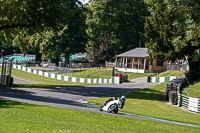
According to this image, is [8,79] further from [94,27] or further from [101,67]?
[94,27]

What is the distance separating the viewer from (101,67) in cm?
6106

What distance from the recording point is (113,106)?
16031 mm

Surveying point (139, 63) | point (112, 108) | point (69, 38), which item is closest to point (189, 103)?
point (112, 108)

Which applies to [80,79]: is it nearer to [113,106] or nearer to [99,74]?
[99,74]

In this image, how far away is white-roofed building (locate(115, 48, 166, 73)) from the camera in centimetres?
5381

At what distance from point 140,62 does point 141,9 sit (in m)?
20.4

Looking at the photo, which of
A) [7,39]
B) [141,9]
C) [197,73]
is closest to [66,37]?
[141,9]

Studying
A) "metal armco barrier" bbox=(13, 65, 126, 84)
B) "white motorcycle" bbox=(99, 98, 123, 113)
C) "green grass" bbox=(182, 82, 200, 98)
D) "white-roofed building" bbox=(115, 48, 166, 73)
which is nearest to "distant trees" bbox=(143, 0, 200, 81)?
"green grass" bbox=(182, 82, 200, 98)

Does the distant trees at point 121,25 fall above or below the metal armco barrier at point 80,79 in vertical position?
above

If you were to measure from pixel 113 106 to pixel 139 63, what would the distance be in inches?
1547

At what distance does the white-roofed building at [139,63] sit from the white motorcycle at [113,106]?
37431 millimetres

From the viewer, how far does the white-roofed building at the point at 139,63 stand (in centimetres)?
5381

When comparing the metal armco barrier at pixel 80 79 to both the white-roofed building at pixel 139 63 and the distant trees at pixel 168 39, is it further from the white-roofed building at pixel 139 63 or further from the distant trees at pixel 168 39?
the white-roofed building at pixel 139 63

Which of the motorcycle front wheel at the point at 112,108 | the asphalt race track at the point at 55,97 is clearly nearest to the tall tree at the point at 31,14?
the asphalt race track at the point at 55,97
